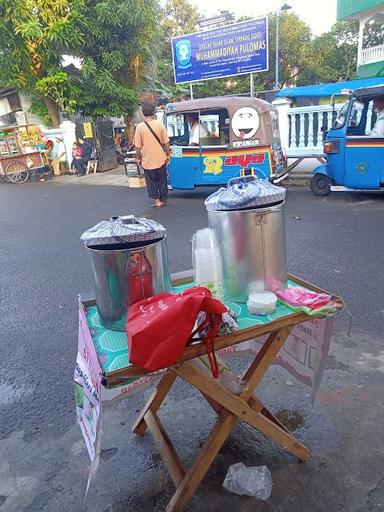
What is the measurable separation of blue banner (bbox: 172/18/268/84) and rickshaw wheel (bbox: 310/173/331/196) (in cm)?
574

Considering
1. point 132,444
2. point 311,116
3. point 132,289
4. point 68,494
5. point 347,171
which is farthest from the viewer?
point 311,116

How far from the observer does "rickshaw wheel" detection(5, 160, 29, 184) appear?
12.7 m

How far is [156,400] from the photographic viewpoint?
6.98 feet

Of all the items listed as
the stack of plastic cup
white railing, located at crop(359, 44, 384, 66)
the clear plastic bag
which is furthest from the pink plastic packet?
white railing, located at crop(359, 44, 384, 66)

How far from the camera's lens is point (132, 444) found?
2.18m

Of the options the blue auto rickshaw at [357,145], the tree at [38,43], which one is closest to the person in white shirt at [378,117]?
the blue auto rickshaw at [357,145]

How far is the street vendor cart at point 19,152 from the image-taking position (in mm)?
12406

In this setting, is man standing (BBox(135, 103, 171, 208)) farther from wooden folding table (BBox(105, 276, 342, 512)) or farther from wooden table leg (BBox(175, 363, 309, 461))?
wooden table leg (BBox(175, 363, 309, 461))

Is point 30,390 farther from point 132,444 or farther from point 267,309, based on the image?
point 267,309

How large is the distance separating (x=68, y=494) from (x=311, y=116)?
32.9 ft

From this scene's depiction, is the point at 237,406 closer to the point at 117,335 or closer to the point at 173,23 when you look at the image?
the point at 117,335

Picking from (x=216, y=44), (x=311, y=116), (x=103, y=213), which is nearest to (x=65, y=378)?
(x=103, y=213)

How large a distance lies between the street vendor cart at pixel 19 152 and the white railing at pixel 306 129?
8.04 meters

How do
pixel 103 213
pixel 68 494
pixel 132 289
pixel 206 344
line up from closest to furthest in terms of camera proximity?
1. pixel 206 344
2. pixel 132 289
3. pixel 68 494
4. pixel 103 213
